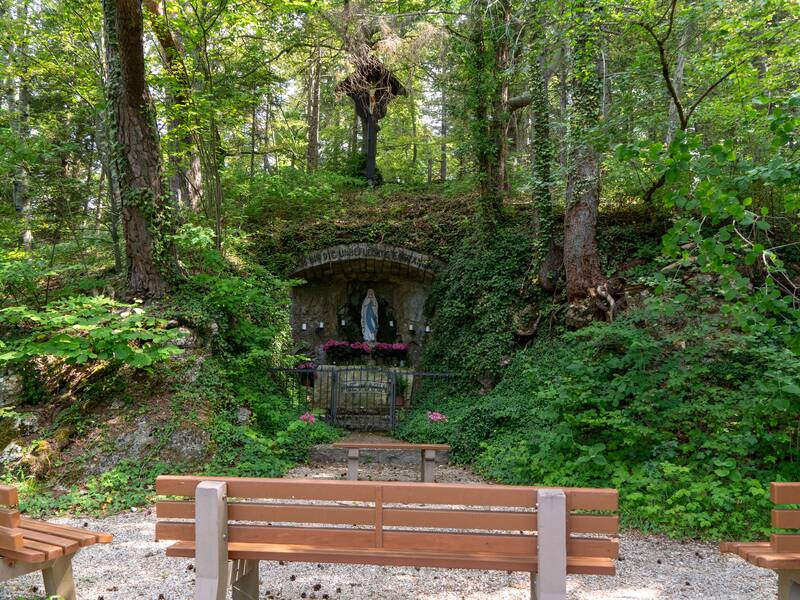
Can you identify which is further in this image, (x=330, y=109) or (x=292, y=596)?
(x=330, y=109)

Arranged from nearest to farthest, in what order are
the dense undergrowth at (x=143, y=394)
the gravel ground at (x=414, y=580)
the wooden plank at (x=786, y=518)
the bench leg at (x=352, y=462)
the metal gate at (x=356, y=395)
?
1. the wooden plank at (x=786, y=518)
2. the gravel ground at (x=414, y=580)
3. the dense undergrowth at (x=143, y=394)
4. the bench leg at (x=352, y=462)
5. the metal gate at (x=356, y=395)

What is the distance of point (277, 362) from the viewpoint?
952 centimetres

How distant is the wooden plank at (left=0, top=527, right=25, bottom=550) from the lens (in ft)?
8.55

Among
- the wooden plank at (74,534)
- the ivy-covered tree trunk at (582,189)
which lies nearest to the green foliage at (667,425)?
the ivy-covered tree trunk at (582,189)

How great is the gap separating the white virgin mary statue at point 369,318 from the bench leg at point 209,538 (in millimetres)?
10623

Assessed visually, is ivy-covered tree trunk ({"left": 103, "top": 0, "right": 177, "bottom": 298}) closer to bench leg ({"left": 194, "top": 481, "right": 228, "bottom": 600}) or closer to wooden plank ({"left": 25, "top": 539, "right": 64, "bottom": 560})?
wooden plank ({"left": 25, "top": 539, "right": 64, "bottom": 560})

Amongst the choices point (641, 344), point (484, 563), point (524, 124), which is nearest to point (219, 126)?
point (641, 344)

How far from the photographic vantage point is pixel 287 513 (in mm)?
2682

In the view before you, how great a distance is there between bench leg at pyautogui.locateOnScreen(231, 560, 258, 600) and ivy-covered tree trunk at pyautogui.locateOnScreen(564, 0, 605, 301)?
6.66m

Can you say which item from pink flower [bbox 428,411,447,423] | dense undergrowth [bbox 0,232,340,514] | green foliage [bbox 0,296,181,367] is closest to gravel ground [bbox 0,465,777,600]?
dense undergrowth [bbox 0,232,340,514]

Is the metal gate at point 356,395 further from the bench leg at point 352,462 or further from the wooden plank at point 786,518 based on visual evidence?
the wooden plank at point 786,518

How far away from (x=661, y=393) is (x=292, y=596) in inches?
170

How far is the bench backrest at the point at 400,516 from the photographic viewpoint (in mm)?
2494

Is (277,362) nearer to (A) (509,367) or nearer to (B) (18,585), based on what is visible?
(A) (509,367)
